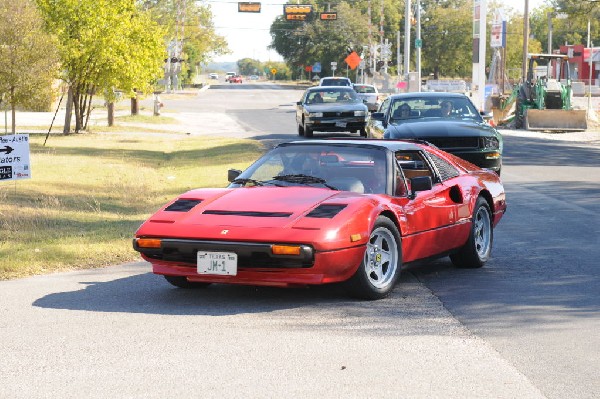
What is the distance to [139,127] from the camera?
4184 centimetres

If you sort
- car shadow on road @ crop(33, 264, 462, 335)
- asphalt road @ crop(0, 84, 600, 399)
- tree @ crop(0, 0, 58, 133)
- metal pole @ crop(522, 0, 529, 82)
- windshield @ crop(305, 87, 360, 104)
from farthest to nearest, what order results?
metal pole @ crop(522, 0, 529, 82), windshield @ crop(305, 87, 360, 104), tree @ crop(0, 0, 58, 133), car shadow on road @ crop(33, 264, 462, 335), asphalt road @ crop(0, 84, 600, 399)

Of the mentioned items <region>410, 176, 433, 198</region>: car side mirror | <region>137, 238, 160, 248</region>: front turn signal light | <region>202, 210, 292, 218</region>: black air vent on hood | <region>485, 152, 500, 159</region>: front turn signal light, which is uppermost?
<region>410, 176, 433, 198</region>: car side mirror

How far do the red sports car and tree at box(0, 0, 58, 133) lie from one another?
19.5 meters

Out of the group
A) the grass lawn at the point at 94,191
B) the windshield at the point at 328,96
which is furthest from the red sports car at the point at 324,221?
the windshield at the point at 328,96

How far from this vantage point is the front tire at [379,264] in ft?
27.4

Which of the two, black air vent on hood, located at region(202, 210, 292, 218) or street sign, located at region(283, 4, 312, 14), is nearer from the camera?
black air vent on hood, located at region(202, 210, 292, 218)

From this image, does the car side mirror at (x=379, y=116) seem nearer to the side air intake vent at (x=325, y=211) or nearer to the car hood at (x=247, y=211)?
the car hood at (x=247, y=211)

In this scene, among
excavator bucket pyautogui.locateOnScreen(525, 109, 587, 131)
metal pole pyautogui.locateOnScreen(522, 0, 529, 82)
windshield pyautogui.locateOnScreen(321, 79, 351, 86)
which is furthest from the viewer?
metal pole pyautogui.locateOnScreen(522, 0, 529, 82)

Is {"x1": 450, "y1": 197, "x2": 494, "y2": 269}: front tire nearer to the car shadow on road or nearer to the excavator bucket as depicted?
the car shadow on road

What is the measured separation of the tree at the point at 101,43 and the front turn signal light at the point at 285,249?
25.8 m

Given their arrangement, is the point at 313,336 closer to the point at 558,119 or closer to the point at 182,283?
the point at 182,283

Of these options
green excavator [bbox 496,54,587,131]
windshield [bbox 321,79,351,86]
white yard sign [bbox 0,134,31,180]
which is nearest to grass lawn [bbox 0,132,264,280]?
white yard sign [bbox 0,134,31,180]

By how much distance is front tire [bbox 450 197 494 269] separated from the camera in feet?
33.0

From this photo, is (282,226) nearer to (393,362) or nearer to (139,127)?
(393,362)
